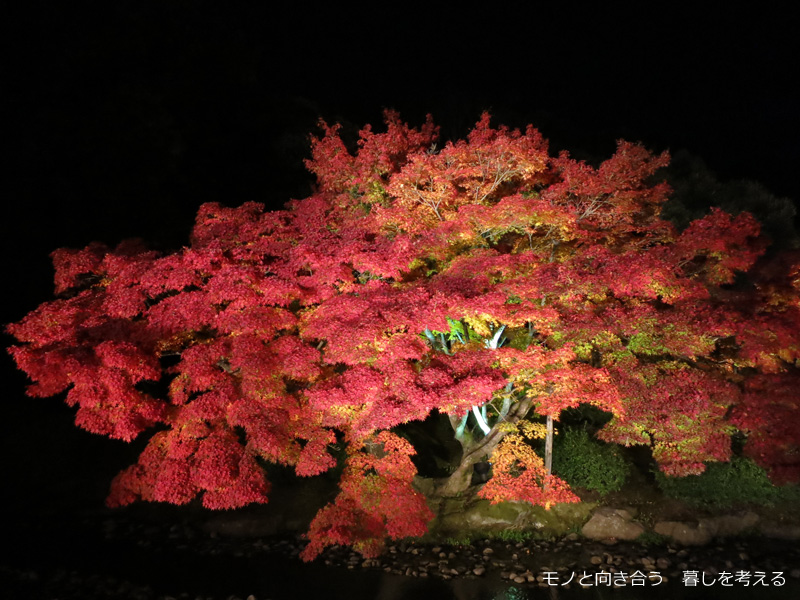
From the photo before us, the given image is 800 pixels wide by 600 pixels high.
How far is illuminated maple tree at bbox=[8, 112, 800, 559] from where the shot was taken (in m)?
8.13

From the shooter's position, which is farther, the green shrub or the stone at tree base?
the green shrub

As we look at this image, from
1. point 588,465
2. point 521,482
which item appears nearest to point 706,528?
point 588,465

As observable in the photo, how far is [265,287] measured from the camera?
874 centimetres

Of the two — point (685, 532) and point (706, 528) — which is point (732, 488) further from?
point (685, 532)

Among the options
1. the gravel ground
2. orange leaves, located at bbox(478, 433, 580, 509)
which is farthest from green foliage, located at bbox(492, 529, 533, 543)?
orange leaves, located at bbox(478, 433, 580, 509)

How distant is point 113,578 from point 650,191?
1300 cm

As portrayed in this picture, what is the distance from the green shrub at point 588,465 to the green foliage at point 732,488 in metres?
1.25

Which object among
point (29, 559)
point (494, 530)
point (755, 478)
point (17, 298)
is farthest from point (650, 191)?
point (17, 298)

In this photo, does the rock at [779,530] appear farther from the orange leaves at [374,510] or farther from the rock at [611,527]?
the orange leaves at [374,510]

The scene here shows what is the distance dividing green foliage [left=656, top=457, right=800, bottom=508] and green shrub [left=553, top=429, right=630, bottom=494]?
1248 mm

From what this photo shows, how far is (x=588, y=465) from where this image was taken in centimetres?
1110

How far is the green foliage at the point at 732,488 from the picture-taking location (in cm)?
1058

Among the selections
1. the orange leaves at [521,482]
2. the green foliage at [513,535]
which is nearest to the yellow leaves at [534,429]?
the orange leaves at [521,482]

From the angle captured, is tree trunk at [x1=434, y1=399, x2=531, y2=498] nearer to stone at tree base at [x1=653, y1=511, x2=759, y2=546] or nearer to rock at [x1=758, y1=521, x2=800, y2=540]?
stone at tree base at [x1=653, y1=511, x2=759, y2=546]
